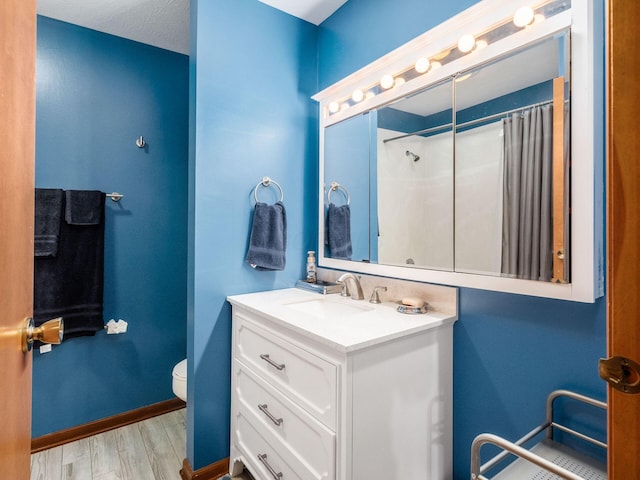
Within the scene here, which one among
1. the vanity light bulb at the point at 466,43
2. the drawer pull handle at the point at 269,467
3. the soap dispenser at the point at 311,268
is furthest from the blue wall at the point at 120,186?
the vanity light bulb at the point at 466,43

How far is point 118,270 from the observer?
2.17m

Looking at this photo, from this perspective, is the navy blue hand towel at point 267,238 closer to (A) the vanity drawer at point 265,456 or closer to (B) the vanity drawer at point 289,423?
(B) the vanity drawer at point 289,423

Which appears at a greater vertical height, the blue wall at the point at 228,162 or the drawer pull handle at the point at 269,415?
the blue wall at the point at 228,162

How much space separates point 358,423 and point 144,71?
2.50 m

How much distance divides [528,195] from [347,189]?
0.95 metres

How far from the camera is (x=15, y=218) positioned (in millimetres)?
613

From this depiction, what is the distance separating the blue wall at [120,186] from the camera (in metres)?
1.98

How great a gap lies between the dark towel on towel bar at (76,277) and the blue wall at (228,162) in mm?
785

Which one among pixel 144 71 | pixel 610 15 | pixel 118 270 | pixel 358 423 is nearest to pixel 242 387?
pixel 358 423

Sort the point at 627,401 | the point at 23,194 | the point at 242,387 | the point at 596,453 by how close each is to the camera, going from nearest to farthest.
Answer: the point at 627,401 → the point at 23,194 → the point at 596,453 → the point at 242,387

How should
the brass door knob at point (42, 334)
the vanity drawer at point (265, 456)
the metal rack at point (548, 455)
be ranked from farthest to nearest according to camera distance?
the vanity drawer at point (265, 456), the metal rack at point (548, 455), the brass door knob at point (42, 334)

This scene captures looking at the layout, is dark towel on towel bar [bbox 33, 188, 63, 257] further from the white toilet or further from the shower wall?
the shower wall

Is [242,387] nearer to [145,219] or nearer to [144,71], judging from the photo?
[145,219]

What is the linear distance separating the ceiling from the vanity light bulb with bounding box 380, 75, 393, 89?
64 cm
